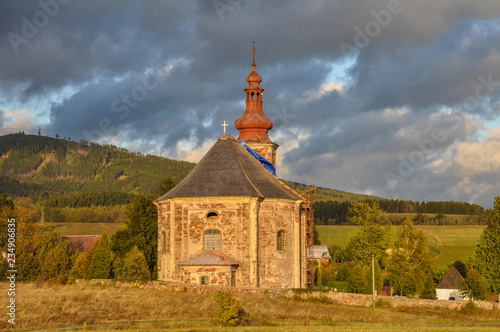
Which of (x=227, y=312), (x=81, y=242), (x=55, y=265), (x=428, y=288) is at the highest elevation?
(x=81, y=242)

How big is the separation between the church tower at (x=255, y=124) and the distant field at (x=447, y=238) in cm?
3395

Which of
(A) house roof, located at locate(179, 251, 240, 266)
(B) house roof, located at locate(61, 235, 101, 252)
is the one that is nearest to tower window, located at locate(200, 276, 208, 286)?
(A) house roof, located at locate(179, 251, 240, 266)

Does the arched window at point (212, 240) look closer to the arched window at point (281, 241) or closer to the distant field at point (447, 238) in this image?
the arched window at point (281, 241)

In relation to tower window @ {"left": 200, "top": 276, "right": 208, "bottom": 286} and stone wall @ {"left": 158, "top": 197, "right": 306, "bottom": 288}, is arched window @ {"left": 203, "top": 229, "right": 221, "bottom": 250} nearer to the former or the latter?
stone wall @ {"left": 158, "top": 197, "right": 306, "bottom": 288}

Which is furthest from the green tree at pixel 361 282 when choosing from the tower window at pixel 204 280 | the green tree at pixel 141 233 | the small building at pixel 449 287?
the green tree at pixel 141 233

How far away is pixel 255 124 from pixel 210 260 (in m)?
22.3

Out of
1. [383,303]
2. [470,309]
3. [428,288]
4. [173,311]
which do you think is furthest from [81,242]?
[470,309]

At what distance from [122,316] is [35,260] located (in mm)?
20432

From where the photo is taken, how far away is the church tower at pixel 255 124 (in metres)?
61.4

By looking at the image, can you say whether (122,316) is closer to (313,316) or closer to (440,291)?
(313,316)

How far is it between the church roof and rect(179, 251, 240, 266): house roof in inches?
167

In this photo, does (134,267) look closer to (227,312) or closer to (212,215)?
(212,215)

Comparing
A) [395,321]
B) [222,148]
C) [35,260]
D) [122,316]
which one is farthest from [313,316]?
[35,260]

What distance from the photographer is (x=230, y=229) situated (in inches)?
1702
